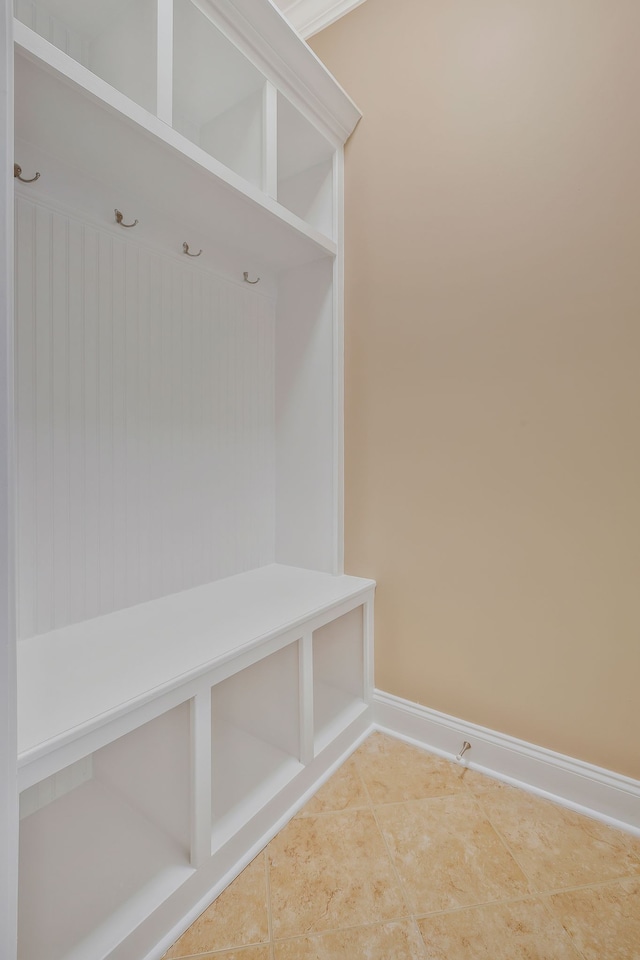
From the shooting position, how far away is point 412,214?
164 cm

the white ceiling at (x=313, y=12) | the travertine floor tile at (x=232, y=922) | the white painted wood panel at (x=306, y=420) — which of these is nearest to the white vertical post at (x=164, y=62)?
the white painted wood panel at (x=306, y=420)

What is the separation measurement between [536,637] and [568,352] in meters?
0.87

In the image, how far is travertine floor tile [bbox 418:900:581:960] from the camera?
95 cm

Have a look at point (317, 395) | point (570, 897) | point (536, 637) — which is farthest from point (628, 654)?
point (317, 395)

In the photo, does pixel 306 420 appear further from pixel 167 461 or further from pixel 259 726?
pixel 259 726

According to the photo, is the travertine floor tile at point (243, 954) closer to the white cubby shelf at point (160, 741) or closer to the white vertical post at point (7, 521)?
the white cubby shelf at point (160, 741)

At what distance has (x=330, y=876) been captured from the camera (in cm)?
113

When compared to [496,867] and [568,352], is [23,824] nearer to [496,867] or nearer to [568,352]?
[496,867]

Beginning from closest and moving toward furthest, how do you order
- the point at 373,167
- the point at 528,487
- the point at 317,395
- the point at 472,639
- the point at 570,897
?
1. the point at 570,897
2. the point at 528,487
3. the point at 472,639
4. the point at 373,167
5. the point at 317,395

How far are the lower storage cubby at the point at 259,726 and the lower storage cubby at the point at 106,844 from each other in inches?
8.2

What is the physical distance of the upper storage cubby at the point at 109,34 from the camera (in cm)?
116

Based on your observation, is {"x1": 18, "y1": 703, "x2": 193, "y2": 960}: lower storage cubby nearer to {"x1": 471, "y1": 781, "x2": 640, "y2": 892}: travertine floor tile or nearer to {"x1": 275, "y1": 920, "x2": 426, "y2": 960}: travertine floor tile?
{"x1": 275, "y1": 920, "x2": 426, "y2": 960}: travertine floor tile

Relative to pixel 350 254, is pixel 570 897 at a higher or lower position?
lower

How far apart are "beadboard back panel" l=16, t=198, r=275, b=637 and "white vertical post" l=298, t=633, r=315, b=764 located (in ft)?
1.65
